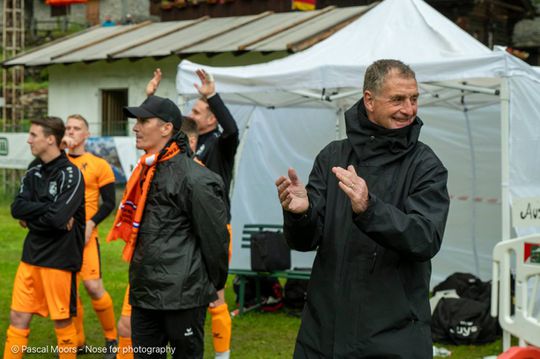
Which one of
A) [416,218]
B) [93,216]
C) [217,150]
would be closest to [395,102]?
[416,218]

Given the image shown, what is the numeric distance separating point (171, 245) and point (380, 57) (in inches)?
158

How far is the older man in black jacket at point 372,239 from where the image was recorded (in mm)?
3023

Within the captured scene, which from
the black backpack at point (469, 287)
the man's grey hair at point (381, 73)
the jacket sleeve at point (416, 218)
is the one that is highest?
the man's grey hair at point (381, 73)

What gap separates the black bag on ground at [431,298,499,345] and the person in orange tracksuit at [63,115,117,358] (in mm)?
2969

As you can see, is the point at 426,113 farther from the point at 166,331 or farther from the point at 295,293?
the point at 166,331

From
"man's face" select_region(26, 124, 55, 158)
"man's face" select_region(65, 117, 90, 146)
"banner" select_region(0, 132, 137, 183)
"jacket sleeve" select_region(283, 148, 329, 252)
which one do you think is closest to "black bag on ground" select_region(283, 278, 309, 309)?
"man's face" select_region(65, 117, 90, 146)

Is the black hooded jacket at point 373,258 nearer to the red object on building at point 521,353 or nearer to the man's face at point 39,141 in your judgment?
the red object on building at point 521,353

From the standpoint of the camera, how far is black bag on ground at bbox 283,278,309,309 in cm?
898

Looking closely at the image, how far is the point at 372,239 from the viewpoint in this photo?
2.91 m

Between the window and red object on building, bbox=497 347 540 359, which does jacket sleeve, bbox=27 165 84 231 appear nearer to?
red object on building, bbox=497 347 540 359

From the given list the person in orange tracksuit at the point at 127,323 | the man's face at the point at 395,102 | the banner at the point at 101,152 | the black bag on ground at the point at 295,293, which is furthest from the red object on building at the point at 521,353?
the banner at the point at 101,152

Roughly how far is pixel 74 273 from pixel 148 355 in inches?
57.9

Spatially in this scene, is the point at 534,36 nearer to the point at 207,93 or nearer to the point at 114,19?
the point at 114,19

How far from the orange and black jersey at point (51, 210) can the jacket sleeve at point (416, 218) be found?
320 centimetres
